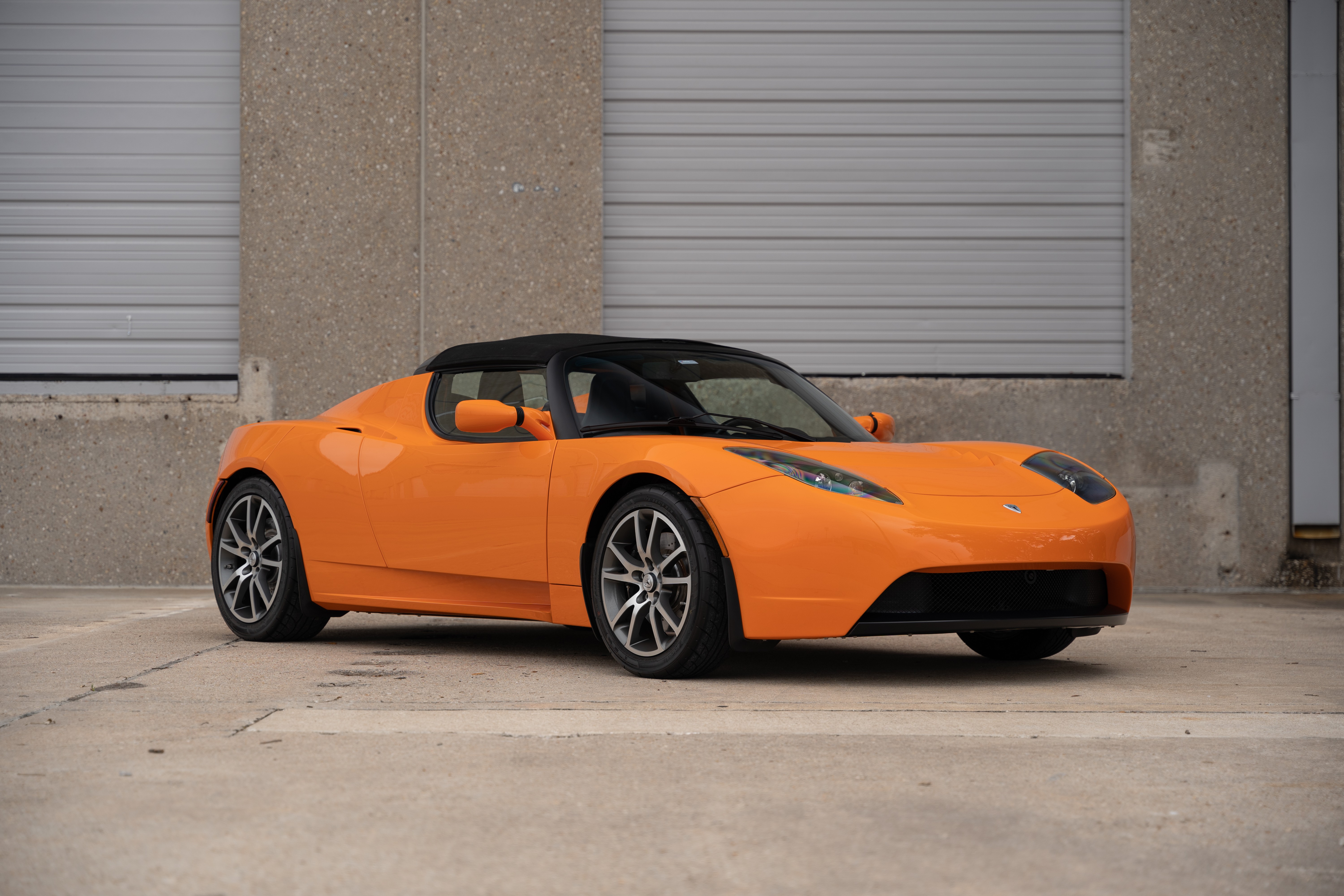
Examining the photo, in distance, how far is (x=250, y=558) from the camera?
6.04m

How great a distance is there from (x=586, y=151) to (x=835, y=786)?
7.43 m

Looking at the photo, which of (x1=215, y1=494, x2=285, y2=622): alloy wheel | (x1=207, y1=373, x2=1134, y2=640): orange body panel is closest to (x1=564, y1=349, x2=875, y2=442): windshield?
(x1=207, y1=373, x2=1134, y2=640): orange body panel

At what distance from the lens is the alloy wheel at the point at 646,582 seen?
4566 millimetres

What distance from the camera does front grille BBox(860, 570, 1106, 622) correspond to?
434 centimetres

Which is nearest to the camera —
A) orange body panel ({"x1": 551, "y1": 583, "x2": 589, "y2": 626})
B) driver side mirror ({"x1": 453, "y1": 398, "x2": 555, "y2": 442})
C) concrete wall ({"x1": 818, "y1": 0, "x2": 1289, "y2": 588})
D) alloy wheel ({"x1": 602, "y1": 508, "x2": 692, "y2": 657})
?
alloy wheel ({"x1": 602, "y1": 508, "x2": 692, "y2": 657})

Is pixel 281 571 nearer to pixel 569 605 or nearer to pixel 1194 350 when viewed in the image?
pixel 569 605

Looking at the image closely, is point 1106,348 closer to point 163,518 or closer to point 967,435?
point 967,435

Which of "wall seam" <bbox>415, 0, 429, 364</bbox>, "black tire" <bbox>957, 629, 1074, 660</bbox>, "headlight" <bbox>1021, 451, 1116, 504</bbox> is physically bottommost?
"black tire" <bbox>957, 629, 1074, 660</bbox>

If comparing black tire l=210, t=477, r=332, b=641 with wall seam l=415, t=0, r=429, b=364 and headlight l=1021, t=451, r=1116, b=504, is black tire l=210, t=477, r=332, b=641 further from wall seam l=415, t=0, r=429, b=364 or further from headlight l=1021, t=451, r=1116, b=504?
wall seam l=415, t=0, r=429, b=364

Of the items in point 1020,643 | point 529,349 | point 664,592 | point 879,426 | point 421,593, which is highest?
point 529,349

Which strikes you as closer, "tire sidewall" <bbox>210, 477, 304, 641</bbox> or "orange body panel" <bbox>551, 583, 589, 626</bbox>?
"orange body panel" <bbox>551, 583, 589, 626</bbox>

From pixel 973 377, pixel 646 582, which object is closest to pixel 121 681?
pixel 646 582

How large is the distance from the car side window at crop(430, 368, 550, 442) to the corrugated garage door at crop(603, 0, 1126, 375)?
4187mm

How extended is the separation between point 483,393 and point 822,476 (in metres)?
1.79
